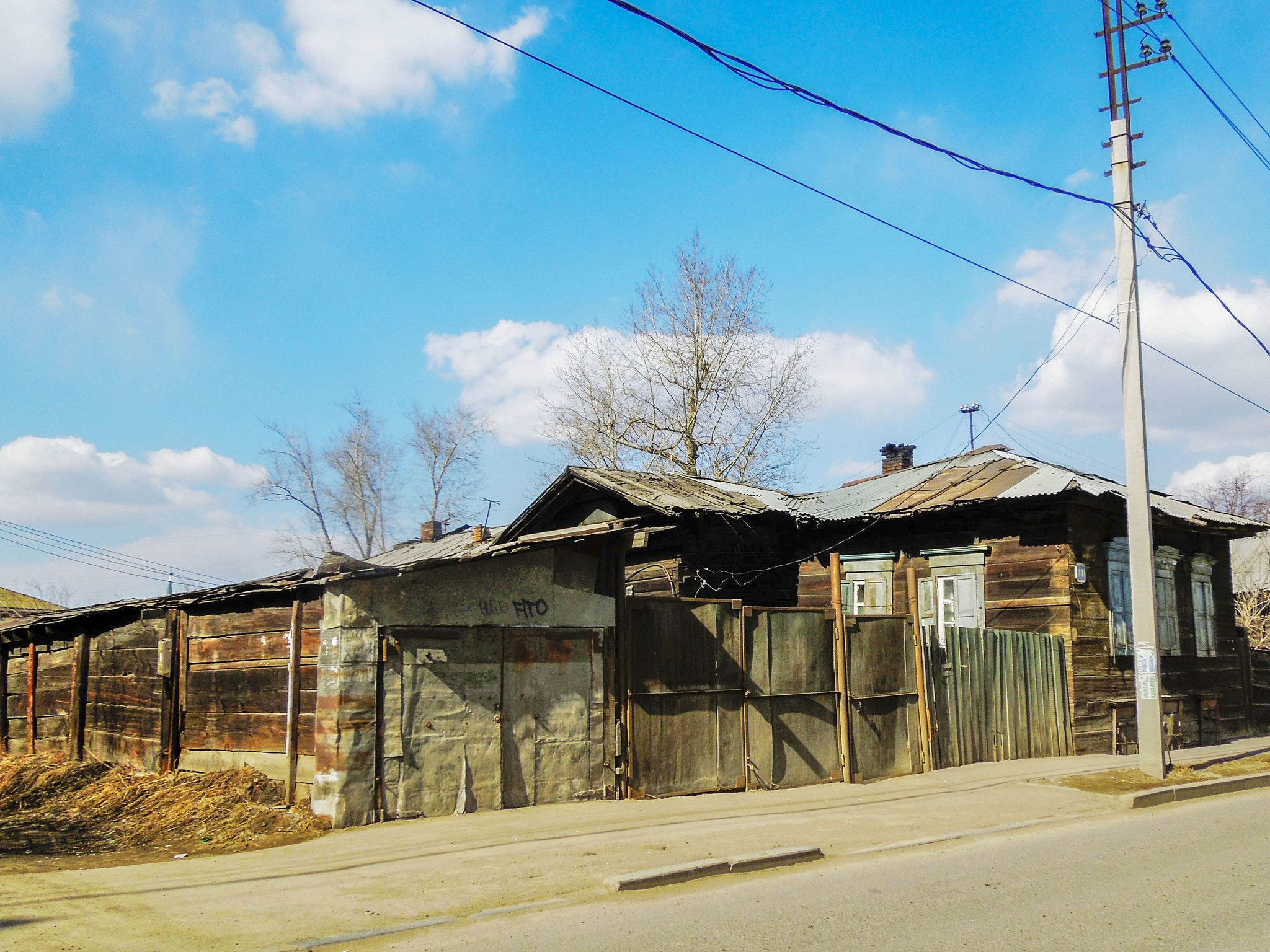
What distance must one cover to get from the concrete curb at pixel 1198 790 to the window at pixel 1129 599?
3.47 meters

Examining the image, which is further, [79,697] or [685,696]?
[79,697]

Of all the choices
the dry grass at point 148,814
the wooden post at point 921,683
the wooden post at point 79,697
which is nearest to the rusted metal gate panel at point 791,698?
the wooden post at point 921,683

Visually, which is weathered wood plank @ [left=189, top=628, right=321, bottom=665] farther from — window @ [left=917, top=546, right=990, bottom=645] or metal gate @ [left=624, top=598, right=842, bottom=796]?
window @ [left=917, top=546, right=990, bottom=645]

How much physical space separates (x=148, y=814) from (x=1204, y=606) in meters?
21.1

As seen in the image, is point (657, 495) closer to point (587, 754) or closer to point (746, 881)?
point (587, 754)

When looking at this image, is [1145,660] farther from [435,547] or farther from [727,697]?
[435,547]

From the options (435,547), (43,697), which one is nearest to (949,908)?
(43,697)

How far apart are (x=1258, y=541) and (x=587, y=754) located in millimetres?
45827

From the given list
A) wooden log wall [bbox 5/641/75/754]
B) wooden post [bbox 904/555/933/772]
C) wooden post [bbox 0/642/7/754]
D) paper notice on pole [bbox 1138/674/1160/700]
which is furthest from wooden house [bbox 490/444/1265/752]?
wooden post [bbox 0/642/7/754]

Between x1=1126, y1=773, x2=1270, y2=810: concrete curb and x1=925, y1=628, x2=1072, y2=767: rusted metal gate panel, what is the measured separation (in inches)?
122

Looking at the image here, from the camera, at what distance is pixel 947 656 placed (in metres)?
14.5

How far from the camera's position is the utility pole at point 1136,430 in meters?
12.5

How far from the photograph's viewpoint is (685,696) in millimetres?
11734

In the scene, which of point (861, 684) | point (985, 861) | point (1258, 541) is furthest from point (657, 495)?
point (1258, 541)
